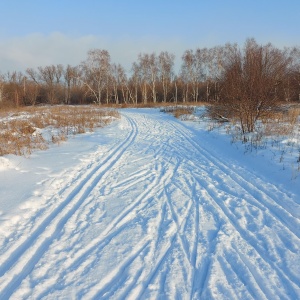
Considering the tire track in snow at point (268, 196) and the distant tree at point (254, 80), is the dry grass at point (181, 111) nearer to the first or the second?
the distant tree at point (254, 80)

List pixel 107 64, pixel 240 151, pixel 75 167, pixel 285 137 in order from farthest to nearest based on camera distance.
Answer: pixel 107 64 → pixel 285 137 → pixel 240 151 → pixel 75 167

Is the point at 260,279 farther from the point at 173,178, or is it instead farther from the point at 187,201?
the point at 173,178

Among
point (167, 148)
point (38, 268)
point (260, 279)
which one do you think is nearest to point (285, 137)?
point (167, 148)

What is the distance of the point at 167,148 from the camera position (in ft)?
31.8

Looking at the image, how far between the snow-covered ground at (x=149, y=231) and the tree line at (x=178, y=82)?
508cm

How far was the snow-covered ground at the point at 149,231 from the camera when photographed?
2.75 meters

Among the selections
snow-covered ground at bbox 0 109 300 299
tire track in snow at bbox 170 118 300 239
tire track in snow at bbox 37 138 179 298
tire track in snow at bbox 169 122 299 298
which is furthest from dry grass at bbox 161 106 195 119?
tire track in snow at bbox 37 138 179 298

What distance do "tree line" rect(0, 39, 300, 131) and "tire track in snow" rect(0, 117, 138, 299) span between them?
8421mm

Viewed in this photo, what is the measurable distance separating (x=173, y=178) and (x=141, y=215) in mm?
2081

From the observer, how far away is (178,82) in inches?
2261

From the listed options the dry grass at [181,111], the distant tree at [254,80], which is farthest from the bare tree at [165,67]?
the distant tree at [254,80]

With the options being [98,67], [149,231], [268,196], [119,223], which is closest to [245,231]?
[149,231]

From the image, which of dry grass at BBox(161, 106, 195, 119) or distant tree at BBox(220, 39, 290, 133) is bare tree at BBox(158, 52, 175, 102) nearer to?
dry grass at BBox(161, 106, 195, 119)

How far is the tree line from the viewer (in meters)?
10.9
